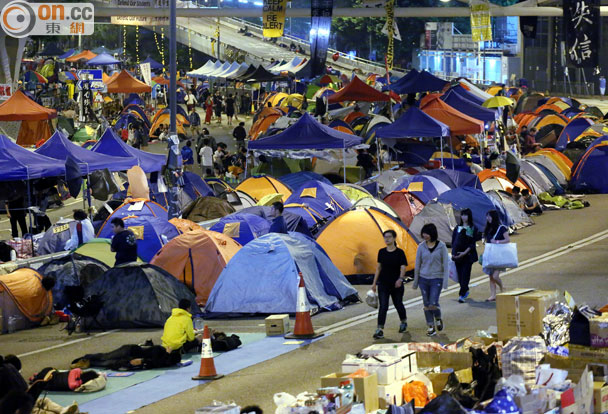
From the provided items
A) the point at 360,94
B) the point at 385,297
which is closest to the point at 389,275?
the point at 385,297

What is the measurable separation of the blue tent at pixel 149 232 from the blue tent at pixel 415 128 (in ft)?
32.8

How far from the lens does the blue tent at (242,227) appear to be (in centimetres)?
2105

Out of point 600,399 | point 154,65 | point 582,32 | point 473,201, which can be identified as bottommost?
point 473,201

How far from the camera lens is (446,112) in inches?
1346

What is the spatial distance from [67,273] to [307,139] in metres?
11.0

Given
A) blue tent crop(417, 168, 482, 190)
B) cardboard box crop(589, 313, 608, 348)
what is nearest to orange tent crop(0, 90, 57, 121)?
blue tent crop(417, 168, 482, 190)

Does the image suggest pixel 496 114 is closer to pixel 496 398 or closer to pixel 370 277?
pixel 370 277

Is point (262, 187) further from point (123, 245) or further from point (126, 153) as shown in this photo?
point (123, 245)

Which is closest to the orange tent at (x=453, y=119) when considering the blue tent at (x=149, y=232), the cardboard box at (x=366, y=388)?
the blue tent at (x=149, y=232)

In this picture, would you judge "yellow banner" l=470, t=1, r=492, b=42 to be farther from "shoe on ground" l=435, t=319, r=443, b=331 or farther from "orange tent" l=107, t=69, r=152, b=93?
"shoe on ground" l=435, t=319, r=443, b=331

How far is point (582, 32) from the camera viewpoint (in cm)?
3866

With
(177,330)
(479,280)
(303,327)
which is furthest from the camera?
(479,280)

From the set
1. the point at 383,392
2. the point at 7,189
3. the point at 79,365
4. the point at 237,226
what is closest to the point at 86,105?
the point at 7,189

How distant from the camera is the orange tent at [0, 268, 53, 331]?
17797mm
